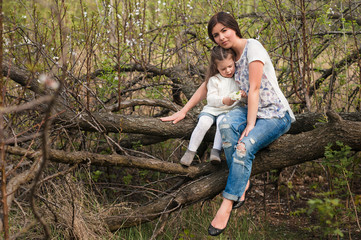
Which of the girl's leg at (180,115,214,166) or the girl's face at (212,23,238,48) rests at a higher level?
the girl's face at (212,23,238,48)

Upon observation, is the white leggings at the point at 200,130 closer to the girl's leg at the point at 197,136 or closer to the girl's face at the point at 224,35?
the girl's leg at the point at 197,136

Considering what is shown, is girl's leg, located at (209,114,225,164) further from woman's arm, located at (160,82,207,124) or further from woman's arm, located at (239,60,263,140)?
woman's arm, located at (160,82,207,124)

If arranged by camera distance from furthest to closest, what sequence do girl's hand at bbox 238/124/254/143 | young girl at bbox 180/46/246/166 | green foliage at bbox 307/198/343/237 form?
young girl at bbox 180/46/246/166, girl's hand at bbox 238/124/254/143, green foliage at bbox 307/198/343/237

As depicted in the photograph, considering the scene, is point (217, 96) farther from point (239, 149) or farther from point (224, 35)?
point (239, 149)

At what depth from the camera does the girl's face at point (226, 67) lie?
3324 mm

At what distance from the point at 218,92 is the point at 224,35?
0.51 metres

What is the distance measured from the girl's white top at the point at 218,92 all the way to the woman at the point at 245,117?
15 cm

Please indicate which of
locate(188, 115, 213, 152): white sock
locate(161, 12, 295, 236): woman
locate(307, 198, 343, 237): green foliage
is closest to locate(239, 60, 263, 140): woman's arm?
locate(161, 12, 295, 236): woman

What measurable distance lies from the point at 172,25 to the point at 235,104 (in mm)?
1693

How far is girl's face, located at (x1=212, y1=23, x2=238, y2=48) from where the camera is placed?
3207 mm

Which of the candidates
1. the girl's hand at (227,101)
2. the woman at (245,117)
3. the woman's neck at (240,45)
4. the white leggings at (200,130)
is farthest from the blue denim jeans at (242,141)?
the woman's neck at (240,45)

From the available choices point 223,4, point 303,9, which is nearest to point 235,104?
point 303,9

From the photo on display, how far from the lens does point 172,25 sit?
4652 millimetres

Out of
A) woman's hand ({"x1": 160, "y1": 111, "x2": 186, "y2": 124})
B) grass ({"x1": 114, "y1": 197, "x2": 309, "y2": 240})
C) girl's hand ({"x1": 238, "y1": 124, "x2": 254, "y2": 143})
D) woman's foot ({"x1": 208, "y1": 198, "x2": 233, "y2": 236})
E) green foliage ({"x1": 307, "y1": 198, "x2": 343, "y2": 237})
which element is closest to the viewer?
green foliage ({"x1": 307, "y1": 198, "x2": 343, "y2": 237})
